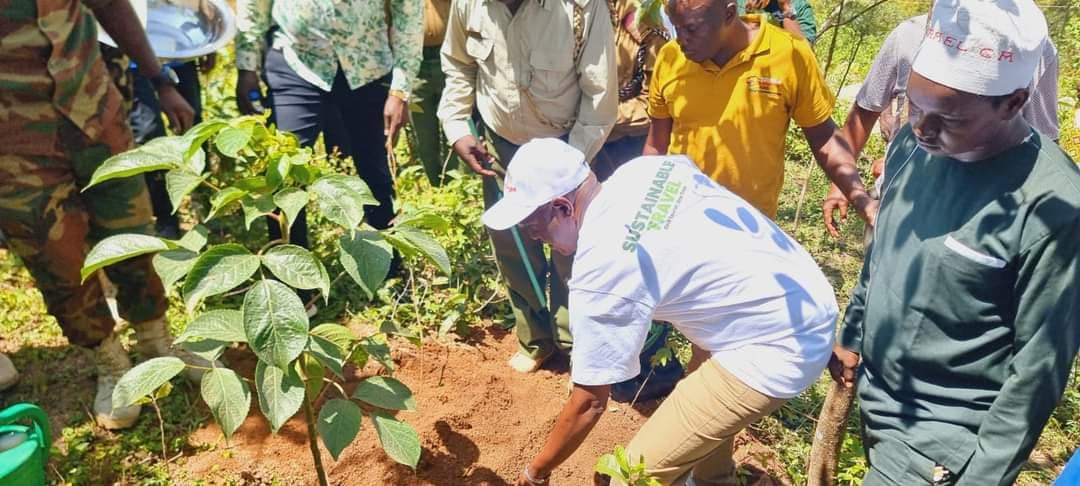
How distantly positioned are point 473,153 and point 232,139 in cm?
124

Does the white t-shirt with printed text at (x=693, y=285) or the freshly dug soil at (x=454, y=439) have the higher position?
the white t-shirt with printed text at (x=693, y=285)

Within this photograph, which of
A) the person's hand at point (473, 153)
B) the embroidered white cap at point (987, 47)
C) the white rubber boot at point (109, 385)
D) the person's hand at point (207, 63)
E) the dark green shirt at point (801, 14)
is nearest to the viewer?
the embroidered white cap at point (987, 47)

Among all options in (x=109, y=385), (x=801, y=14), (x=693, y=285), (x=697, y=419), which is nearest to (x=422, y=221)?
(x=693, y=285)

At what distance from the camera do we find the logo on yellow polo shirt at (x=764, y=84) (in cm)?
228

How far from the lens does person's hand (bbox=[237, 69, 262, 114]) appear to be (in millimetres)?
3148

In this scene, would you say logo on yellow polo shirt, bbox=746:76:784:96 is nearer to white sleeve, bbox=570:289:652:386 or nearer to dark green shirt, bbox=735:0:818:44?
white sleeve, bbox=570:289:652:386

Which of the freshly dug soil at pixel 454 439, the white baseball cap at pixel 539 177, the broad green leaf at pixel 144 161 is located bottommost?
the freshly dug soil at pixel 454 439

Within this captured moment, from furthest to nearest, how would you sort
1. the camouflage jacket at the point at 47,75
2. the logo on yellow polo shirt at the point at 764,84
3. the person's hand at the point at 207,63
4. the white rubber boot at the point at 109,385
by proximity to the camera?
1. the person's hand at the point at 207,63
2. the white rubber boot at the point at 109,385
3. the logo on yellow polo shirt at the point at 764,84
4. the camouflage jacket at the point at 47,75

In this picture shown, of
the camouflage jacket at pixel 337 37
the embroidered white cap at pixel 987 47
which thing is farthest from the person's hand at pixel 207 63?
the embroidered white cap at pixel 987 47

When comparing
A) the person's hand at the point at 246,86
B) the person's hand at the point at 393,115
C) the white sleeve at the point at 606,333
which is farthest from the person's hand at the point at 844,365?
the person's hand at the point at 246,86

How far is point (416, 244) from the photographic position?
176 centimetres

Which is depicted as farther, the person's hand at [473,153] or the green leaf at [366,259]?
the person's hand at [473,153]

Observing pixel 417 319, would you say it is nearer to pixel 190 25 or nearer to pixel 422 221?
pixel 422 221

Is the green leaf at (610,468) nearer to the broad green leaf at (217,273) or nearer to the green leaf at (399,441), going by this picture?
the green leaf at (399,441)
